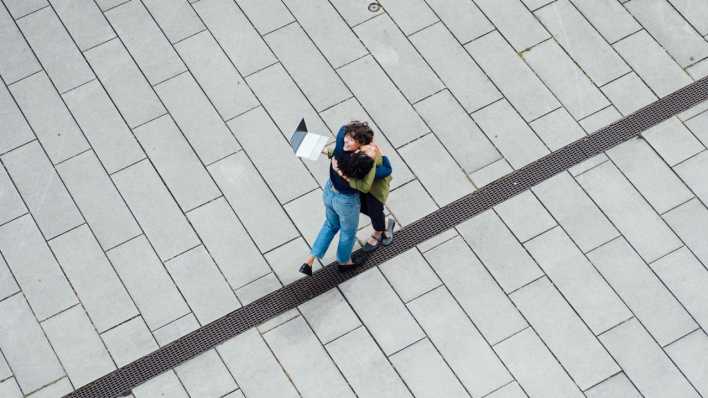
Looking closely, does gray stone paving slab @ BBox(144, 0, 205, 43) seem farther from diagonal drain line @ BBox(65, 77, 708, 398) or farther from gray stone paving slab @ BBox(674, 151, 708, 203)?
gray stone paving slab @ BBox(674, 151, 708, 203)

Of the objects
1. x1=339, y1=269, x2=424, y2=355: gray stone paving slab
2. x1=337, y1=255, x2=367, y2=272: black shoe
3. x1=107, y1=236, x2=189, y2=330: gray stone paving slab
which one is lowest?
x1=107, y1=236, x2=189, y2=330: gray stone paving slab

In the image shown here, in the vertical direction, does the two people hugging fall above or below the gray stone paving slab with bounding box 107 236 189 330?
above

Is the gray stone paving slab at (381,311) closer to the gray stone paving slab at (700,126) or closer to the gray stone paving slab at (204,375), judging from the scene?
the gray stone paving slab at (204,375)

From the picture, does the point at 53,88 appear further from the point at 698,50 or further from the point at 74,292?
the point at 698,50

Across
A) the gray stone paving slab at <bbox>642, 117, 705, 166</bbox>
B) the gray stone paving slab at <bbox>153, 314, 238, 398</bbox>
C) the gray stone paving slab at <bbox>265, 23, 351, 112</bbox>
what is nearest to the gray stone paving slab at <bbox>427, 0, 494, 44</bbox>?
the gray stone paving slab at <bbox>265, 23, 351, 112</bbox>

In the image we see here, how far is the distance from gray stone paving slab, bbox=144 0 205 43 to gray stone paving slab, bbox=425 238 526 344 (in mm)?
3175

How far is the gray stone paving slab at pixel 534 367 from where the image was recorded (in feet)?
22.0

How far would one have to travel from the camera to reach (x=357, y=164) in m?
6.04

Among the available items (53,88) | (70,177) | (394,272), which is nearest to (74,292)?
(70,177)

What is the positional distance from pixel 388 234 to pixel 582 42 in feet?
8.92

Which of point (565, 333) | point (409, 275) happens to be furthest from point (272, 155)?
point (565, 333)

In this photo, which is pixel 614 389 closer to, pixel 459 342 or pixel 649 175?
pixel 459 342

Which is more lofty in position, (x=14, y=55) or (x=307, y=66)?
(x=307, y=66)

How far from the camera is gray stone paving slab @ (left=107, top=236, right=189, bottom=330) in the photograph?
23.2ft
